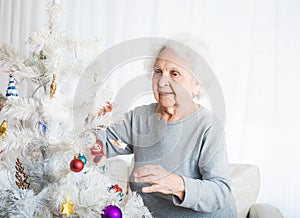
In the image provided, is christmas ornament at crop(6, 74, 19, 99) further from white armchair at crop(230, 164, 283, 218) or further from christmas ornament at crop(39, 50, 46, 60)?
white armchair at crop(230, 164, 283, 218)

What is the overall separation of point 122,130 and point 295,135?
1285mm

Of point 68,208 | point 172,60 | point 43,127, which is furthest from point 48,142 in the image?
point 172,60

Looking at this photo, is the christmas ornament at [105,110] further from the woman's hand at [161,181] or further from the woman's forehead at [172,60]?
the woman's forehead at [172,60]

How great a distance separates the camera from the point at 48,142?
2.78ft

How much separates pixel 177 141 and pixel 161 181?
349mm

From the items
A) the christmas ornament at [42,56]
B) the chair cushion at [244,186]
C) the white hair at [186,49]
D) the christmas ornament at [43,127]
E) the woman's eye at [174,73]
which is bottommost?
the chair cushion at [244,186]

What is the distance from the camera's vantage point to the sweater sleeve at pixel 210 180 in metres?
1.08

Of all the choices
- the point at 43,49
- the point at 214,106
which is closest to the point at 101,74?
the point at 43,49

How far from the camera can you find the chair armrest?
1559 mm

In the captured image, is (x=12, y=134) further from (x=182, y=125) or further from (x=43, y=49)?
(x=182, y=125)

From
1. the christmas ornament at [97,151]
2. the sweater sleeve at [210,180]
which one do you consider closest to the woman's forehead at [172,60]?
the sweater sleeve at [210,180]

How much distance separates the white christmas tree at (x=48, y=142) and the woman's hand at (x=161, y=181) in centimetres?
10

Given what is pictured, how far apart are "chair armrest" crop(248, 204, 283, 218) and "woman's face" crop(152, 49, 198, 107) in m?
0.63

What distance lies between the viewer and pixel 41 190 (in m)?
0.86
